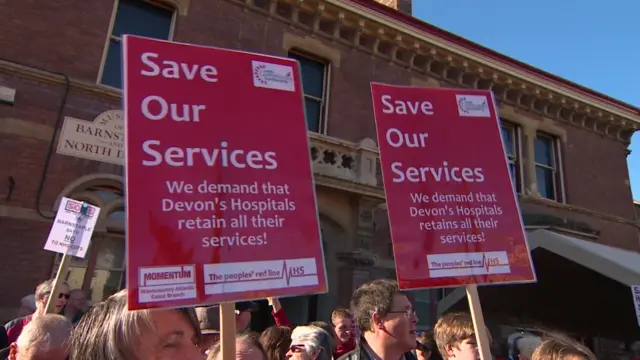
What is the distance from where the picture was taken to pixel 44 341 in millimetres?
2184

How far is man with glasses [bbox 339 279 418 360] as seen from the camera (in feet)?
9.18

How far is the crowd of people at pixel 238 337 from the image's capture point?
4.83 ft

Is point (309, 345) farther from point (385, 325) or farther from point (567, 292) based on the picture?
point (567, 292)

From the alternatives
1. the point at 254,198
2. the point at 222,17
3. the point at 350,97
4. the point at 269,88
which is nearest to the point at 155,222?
the point at 254,198

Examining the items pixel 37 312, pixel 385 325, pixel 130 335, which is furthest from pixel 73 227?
pixel 130 335

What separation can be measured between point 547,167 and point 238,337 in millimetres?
11832

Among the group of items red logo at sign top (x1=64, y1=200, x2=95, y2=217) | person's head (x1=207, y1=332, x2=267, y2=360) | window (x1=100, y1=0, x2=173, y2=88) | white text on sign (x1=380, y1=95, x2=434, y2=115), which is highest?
window (x1=100, y1=0, x2=173, y2=88)

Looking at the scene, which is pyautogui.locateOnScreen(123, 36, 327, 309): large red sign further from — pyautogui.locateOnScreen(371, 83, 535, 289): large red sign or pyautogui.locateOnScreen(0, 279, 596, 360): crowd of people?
pyautogui.locateOnScreen(371, 83, 535, 289): large red sign

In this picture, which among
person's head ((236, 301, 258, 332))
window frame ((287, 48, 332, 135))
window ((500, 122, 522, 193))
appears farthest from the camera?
window ((500, 122, 522, 193))

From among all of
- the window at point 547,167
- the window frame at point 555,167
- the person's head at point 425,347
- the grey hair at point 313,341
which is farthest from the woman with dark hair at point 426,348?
the window at point 547,167

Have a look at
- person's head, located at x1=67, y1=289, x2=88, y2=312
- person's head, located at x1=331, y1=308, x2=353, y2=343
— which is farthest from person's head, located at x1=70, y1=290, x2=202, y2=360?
person's head, located at x1=67, y1=289, x2=88, y2=312

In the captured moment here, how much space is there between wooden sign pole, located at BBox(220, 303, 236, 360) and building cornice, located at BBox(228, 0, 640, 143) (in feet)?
26.3

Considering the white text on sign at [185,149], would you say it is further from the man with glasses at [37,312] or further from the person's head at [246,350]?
the man with glasses at [37,312]

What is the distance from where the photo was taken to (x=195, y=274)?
1998mm
